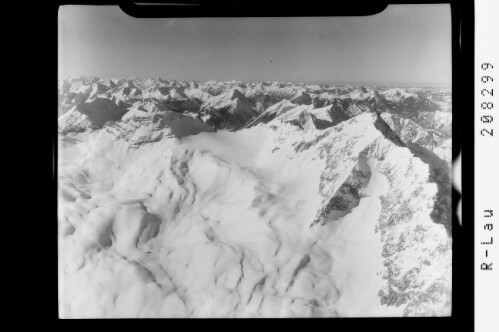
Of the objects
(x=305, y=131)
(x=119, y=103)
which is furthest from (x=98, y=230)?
(x=305, y=131)

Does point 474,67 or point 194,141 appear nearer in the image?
point 474,67
